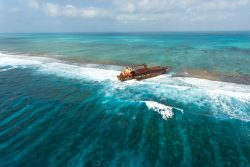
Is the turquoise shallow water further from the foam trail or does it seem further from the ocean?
the foam trail

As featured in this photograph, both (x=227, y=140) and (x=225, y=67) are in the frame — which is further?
(x=225, y=67)

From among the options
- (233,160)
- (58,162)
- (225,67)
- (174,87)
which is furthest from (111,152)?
(225,67)

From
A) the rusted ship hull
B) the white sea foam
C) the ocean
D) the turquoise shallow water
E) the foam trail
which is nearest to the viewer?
the ocean

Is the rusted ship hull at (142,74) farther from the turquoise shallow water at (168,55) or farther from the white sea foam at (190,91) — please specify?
the turquoise shallow water at (168,55)

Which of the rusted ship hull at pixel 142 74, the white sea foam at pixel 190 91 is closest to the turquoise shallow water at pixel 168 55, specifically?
the rusted ship hull at pixel 142 74

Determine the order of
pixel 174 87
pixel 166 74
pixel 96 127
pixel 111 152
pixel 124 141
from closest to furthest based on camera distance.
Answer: pixel 111 152
pixel 124 141
pixel 96 127
pixel 174 87
pixel 166 74

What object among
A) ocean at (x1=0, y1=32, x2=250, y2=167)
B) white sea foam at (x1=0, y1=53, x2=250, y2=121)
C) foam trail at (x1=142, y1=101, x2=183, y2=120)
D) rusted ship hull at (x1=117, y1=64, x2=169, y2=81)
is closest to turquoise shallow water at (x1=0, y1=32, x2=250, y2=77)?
rusted ship hull at (x1=117, y1=64, x2=169, y2=81)

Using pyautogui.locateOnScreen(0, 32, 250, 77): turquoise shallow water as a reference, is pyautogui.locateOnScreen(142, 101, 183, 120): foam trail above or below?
above

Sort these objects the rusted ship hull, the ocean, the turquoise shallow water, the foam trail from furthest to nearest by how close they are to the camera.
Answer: the turquoise shallow water < the rusted ship hull < the foam trail < the ocean

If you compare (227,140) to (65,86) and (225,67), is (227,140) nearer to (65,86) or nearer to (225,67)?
(65,86)
